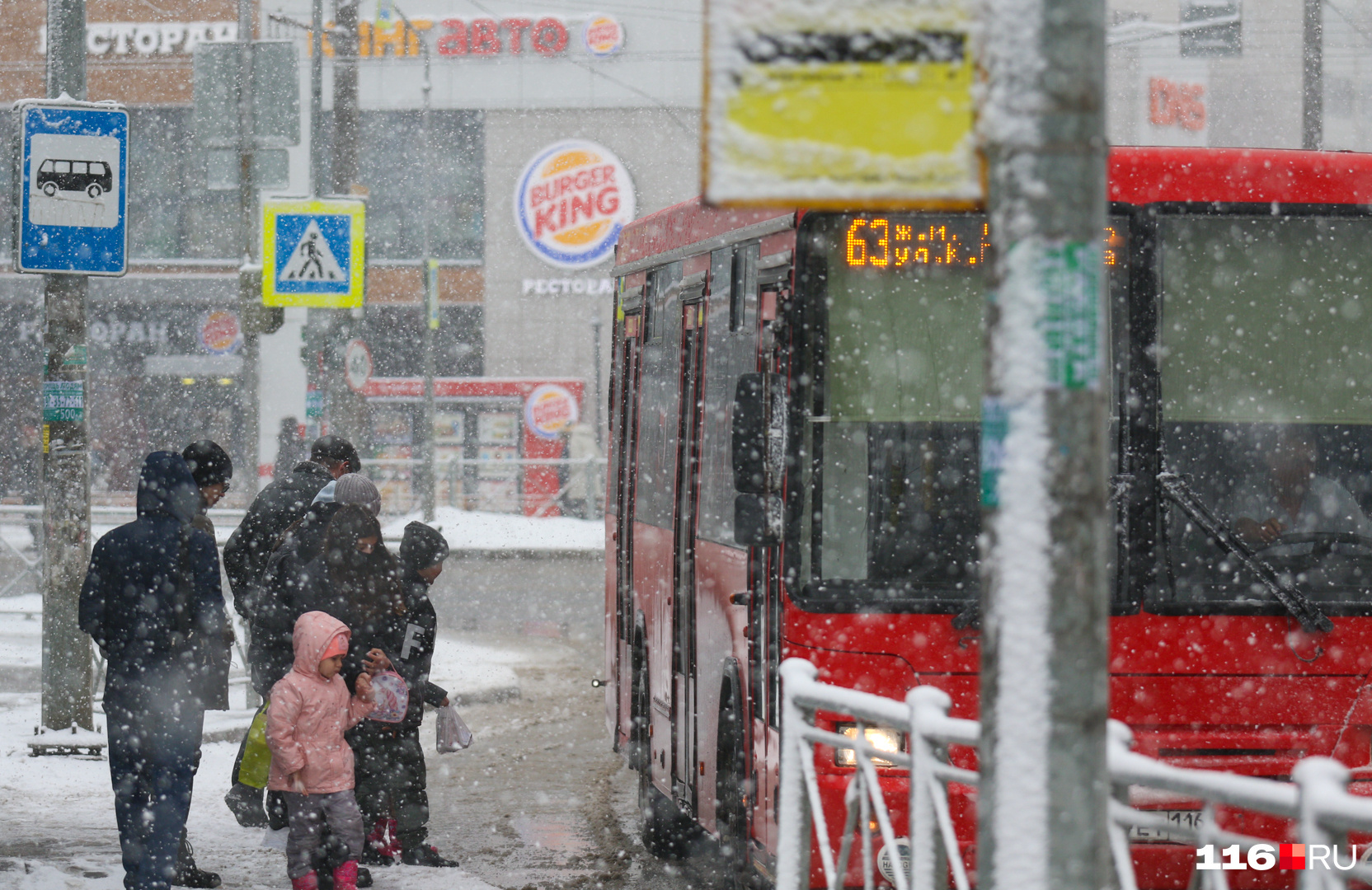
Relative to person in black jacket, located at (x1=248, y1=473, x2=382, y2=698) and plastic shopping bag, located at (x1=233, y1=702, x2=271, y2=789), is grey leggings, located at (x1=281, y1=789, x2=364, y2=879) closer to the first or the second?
plastic shopping bag, located at (x1=233, y1=702, x2=271, y2=789)

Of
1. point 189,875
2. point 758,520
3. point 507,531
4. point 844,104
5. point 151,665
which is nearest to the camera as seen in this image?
point 844,104

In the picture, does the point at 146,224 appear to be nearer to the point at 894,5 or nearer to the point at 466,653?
the point at 466,653

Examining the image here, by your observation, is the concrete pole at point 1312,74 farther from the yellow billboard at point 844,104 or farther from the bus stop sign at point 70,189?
the yellow billboard at point 844,104

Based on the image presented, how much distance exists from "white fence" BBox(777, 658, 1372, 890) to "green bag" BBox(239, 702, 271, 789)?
2.88 metres

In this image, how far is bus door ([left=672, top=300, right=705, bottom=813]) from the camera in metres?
7.66

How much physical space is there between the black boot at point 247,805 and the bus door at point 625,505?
2.14 metres

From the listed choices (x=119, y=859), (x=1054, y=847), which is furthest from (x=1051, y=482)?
(x=119, y=859)

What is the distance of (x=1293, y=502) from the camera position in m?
5.88

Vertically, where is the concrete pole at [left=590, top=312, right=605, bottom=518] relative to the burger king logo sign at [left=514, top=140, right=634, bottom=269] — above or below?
below

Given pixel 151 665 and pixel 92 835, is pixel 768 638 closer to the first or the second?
pixel 151 665

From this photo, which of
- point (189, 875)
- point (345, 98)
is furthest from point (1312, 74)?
point (189, 875)

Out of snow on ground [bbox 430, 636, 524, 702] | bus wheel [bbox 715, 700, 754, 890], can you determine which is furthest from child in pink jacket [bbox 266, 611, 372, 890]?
snow on ground [bbox 430, 636, 524, 702]

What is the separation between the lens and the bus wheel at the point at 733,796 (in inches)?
271

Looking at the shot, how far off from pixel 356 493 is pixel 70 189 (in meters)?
3.62
